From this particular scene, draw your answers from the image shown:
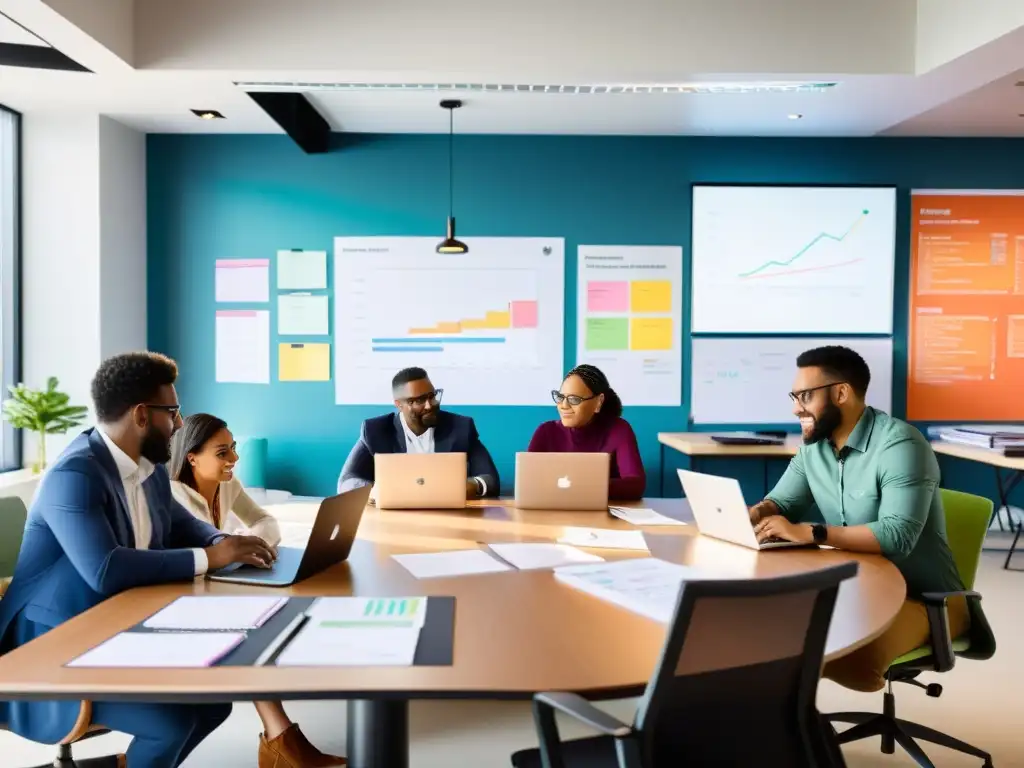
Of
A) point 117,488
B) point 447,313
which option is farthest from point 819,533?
point 447,313

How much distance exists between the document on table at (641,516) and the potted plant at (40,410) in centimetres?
286

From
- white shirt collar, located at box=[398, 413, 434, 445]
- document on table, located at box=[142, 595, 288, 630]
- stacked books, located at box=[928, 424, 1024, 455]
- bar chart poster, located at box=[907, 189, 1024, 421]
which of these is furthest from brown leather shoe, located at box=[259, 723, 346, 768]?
bar chart poster, located at box=[907, 189, 1024, 421]

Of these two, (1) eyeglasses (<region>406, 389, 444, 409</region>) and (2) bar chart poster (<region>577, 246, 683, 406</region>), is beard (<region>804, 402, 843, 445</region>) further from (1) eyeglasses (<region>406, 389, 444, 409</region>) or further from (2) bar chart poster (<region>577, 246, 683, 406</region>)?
(2) bar chart poster (<region>577, 246, 683, 406</region>)

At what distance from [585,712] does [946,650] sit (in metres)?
1.52

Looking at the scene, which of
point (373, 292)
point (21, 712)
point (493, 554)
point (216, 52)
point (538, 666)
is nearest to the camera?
point (538, 666)

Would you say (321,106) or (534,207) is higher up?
(321,106)

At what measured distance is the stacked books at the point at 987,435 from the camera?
5020 mm

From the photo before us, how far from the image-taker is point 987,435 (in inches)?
204

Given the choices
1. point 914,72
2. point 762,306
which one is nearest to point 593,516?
point 914,72

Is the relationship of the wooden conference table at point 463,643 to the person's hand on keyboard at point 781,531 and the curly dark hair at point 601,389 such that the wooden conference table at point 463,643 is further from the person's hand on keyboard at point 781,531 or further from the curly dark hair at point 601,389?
the curly dark hair at point 601,389

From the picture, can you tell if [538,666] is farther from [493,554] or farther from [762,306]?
[762,306]

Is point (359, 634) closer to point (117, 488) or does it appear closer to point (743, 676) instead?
point (743, 676)

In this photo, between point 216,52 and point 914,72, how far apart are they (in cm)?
333

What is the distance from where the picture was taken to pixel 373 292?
5734 mm
